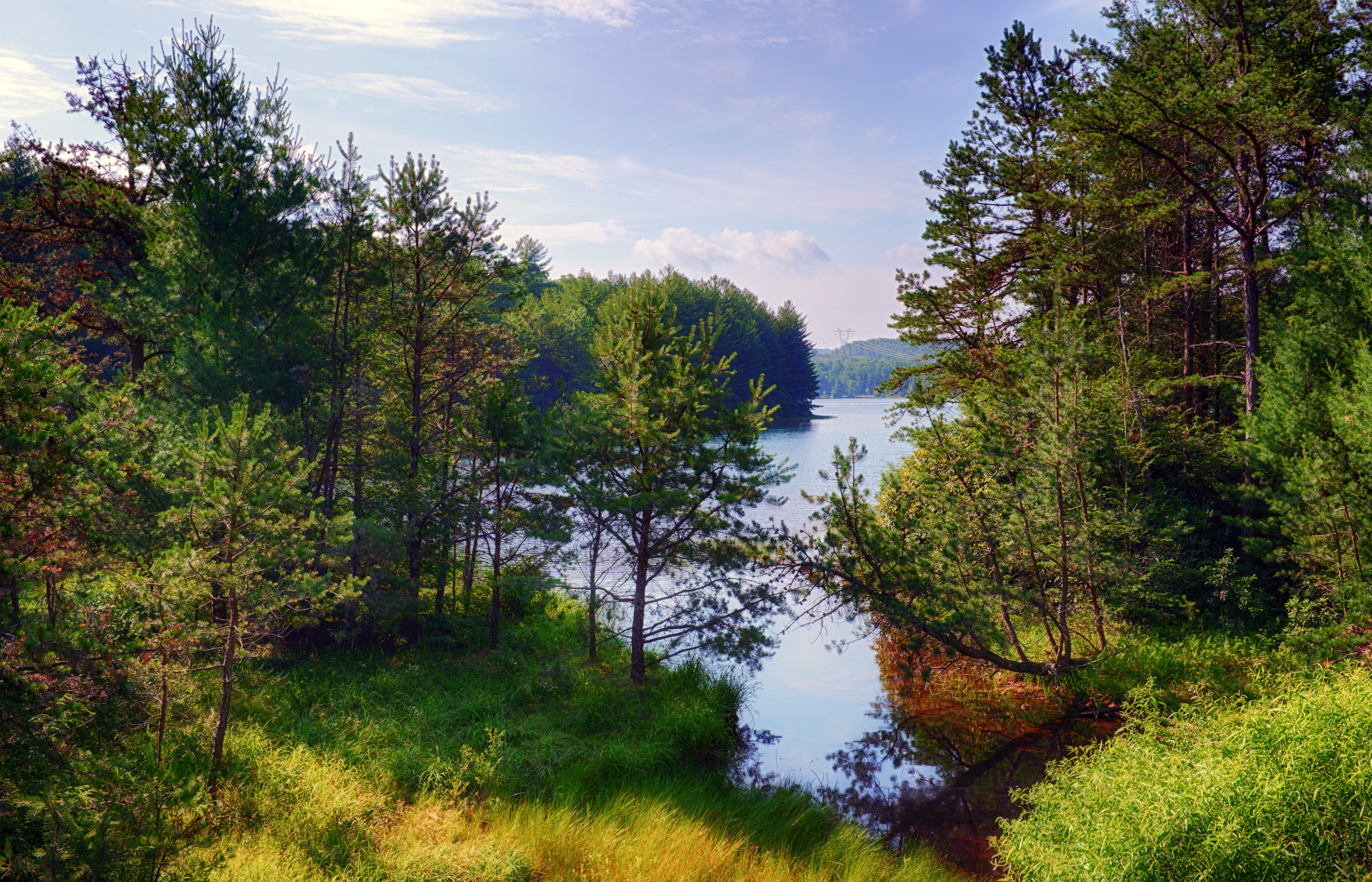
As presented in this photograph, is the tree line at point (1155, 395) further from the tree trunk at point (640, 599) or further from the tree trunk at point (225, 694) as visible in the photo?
the tree trunk at point (225, 694)

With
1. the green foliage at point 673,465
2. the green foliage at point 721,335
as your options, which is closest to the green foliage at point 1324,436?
the green foliage at point 673,465

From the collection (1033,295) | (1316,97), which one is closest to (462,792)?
(1033,295)

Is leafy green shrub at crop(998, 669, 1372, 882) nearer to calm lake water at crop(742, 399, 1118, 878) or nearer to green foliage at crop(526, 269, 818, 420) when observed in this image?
calm lake water at crop(742, 399, 1118, 878)

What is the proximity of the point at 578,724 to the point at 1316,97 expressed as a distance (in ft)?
64.8

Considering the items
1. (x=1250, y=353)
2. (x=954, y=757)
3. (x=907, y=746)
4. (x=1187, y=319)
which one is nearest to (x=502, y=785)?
(x=907, y=746)

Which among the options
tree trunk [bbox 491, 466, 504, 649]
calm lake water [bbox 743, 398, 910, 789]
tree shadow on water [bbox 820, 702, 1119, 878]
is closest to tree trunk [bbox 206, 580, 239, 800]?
tree trunk [bbox 491, 466, 504, 649]

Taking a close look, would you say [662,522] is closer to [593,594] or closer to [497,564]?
[593,594]

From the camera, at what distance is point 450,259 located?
17094 mm

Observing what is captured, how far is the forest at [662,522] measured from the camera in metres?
7.44

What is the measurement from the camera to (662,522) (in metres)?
14.9

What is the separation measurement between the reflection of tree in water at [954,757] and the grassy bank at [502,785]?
3.18 feet

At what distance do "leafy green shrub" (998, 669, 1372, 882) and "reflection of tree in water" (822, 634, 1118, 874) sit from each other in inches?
99.6

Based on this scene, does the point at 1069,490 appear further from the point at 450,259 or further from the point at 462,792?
the point at 450,259

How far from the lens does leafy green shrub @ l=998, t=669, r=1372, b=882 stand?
664 cm
